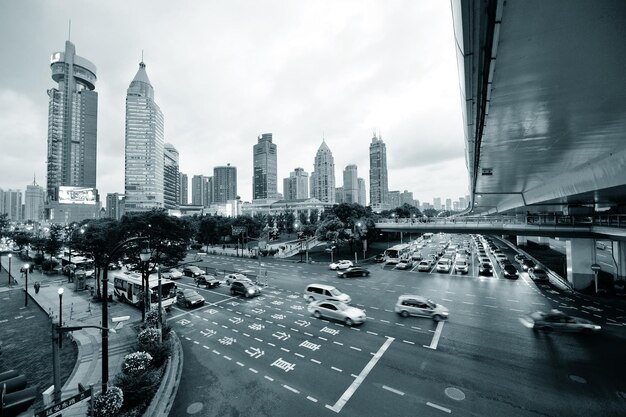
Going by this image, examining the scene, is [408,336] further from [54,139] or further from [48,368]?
[54,139]

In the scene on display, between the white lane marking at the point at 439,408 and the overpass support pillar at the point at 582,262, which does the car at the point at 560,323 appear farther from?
the overpass support pillar at the point at 582,262

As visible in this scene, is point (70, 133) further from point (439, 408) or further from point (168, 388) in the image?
point (439, 408)

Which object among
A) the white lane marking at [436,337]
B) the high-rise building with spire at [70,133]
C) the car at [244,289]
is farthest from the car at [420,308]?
the high-rise building with spire at [70,133]

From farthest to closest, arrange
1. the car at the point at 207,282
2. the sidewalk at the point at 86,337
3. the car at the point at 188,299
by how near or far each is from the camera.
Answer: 1. the car at the point at 207,282
2. the car at the point at 188,299
3. the sidewalk at the point at 86,337

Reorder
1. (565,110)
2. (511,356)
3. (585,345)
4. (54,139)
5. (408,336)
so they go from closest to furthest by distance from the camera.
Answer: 1. (565,110)
2. (511,356)
3. (585,345)
4. (408,336)
5. (54,139)

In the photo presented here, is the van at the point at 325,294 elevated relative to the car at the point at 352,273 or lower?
elevated

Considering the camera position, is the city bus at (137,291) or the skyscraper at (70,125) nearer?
the city bus at (137,291)

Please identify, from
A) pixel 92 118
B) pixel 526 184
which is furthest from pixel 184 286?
pixel 92 118
